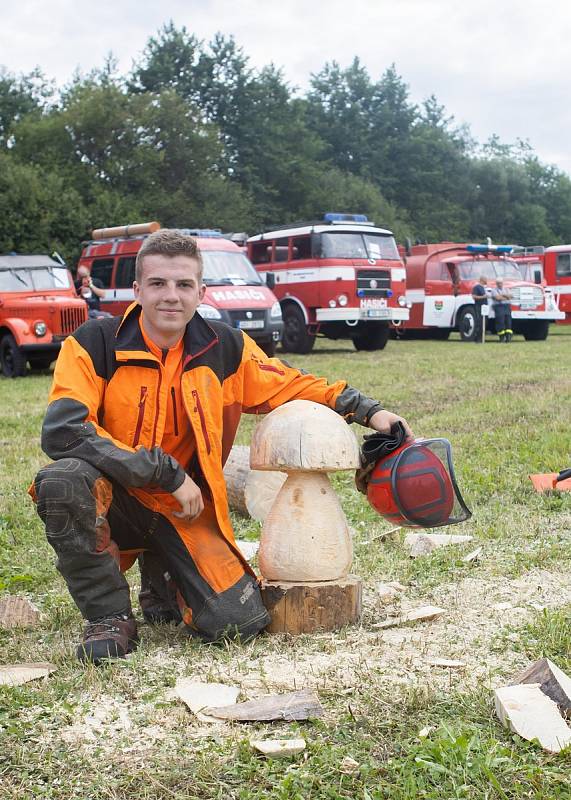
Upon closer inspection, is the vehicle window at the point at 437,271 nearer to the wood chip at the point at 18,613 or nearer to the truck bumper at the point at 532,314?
the truck bumper at the point at 532,314

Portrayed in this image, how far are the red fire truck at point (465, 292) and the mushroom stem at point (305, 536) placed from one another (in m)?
19.2

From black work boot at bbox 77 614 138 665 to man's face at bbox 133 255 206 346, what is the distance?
101 cm

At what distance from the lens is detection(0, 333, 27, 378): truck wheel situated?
15.3m

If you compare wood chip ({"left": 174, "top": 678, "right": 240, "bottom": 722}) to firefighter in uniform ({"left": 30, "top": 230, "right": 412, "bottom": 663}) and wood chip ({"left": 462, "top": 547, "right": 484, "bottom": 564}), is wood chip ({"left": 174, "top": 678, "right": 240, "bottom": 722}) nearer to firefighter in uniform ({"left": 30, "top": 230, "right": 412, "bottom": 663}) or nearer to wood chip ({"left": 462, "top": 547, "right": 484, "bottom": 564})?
firefighter in uniform ({"left": 30, "top": 230, "right": 412, "bottom": 663})

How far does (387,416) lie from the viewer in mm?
3852

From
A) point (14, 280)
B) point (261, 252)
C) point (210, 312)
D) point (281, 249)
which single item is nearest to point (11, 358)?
point (14, 280)

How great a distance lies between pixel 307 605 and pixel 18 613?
118 cm

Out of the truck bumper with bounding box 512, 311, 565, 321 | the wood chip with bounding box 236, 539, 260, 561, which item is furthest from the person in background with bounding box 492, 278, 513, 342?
the wood chip with bounding box 236, 539, 260, 561

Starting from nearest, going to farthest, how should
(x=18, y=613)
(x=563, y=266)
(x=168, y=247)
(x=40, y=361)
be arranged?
(x=168, y=247)
(x=18, y=613)
(x=40, y=361)
(x=563, y=266)

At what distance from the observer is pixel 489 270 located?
23.9 m

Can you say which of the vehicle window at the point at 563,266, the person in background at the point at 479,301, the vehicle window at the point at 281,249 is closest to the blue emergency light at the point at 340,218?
the vehicle window at the point at 281,249

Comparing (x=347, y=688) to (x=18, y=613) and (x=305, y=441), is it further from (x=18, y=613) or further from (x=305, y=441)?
(x=18, y=613)

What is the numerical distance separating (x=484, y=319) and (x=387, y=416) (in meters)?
19.1

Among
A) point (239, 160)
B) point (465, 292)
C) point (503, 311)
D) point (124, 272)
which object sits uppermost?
point (239, 160)
